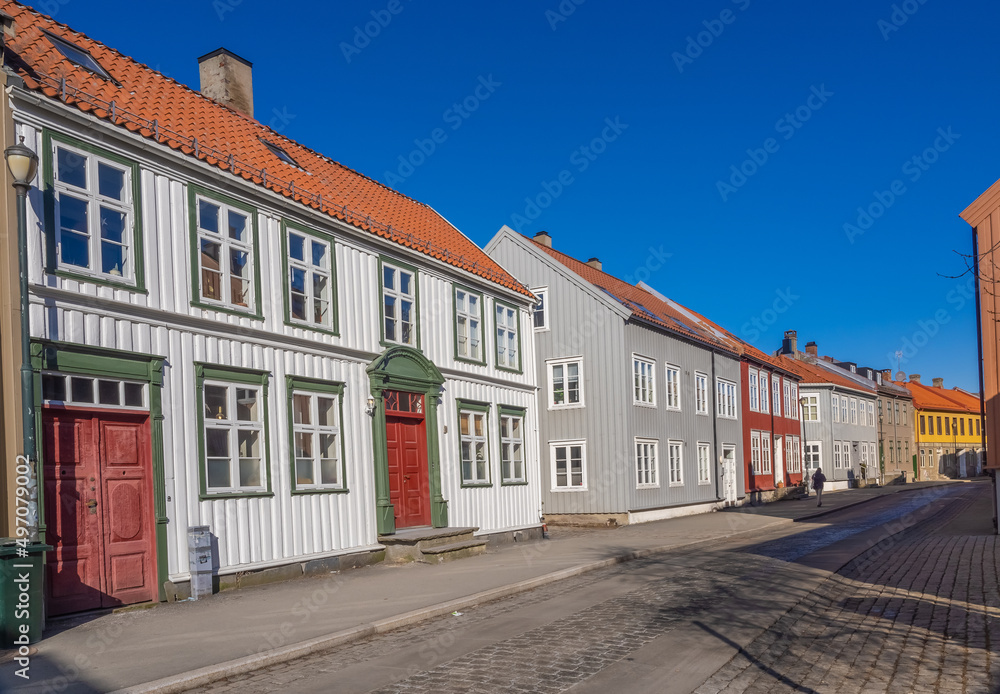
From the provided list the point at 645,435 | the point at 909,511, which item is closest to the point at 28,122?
the point at 645,435

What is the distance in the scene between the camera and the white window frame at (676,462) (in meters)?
30.2

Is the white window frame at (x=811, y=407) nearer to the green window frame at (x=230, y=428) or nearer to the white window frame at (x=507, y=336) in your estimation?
the white window frame at (x=507, y=336)

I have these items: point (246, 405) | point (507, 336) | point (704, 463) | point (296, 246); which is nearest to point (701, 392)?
point (704, 463)

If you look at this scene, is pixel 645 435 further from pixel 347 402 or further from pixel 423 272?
pixel 347 402

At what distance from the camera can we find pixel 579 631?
928 centimetres

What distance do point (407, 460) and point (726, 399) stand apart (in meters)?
22.1

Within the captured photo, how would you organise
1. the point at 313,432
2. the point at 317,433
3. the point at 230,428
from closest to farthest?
the point at 230,428 < the point at 313,432 < the point at 317,433

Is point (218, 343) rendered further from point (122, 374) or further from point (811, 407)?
point (811, 407)

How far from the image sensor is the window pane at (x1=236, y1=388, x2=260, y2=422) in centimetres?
1334

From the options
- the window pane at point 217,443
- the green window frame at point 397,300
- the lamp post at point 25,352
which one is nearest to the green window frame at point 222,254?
the window pane at point 217,443

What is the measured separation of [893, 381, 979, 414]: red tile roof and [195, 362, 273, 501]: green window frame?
71.7 m

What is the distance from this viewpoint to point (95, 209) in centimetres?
1123

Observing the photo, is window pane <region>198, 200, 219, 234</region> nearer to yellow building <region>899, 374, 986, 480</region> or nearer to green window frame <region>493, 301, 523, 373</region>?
green window frame <region>493, 301, 523, 373</region>

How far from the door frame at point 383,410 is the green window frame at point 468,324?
5.03ft
